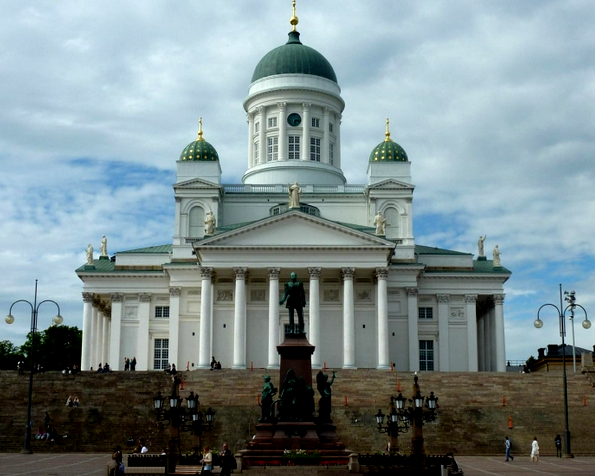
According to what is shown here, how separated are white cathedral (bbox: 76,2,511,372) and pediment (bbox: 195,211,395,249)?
69 mm

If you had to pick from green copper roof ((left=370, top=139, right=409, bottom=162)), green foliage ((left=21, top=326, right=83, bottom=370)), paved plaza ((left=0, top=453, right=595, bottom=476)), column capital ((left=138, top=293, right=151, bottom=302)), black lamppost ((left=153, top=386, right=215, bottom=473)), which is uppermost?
green copper roof ((left=370, top=139, right=409, bottom=162))

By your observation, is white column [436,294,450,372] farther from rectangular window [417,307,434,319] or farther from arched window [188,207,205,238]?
arched window [188,207,205,238]

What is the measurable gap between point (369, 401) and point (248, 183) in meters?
32.4

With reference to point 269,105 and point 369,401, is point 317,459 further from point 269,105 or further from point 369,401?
point 269,105

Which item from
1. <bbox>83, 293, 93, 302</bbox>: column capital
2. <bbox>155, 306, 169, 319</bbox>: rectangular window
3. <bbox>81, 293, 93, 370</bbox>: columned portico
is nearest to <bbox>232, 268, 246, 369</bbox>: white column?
<bbox>155, 306, 169, 319</bbox>: rectangular window

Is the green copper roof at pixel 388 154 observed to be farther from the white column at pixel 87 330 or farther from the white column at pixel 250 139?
the white column at pixel 87 330

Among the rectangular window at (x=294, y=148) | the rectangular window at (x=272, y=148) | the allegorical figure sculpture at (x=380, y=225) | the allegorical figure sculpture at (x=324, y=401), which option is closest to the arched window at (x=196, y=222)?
the rectangular window at (x=272, y=148)

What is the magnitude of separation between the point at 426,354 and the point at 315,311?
36.1 feet

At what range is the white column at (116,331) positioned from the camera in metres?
73.1

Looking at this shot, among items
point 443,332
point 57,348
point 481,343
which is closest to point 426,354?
point 443,332

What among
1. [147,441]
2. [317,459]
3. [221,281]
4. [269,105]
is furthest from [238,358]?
[317,459]

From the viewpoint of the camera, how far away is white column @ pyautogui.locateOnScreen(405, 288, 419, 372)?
72562 millimetres

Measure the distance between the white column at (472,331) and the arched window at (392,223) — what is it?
711 centimetres

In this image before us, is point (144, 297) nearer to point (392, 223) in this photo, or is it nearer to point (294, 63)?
point (392, 223)
